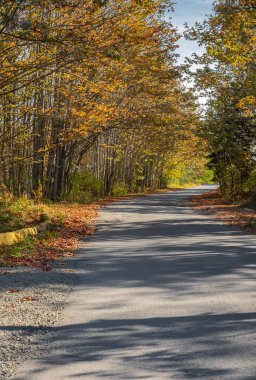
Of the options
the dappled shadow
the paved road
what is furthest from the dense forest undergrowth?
the dappled shadow

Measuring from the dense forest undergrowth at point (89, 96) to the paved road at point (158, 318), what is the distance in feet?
7.97

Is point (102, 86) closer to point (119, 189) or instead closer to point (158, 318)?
point (158, 318)

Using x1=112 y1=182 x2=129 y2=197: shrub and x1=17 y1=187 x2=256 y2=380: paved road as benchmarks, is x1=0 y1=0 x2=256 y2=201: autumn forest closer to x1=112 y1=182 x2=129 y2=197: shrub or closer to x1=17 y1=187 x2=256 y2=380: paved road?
x1=112 y1=182 x2=129 y2=197: shrub

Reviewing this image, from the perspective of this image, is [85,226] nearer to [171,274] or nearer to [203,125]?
[171,274]

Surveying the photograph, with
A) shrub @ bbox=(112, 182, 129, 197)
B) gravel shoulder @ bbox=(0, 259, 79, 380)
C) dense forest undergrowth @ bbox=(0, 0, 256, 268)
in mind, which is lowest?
gravel shoulder @ bbox=(0, 259, 79, 380)

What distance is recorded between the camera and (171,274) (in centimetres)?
892

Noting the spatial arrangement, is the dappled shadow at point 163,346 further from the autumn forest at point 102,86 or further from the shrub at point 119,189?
the shrub at point 119,189

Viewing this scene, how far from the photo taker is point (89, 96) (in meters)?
23.9

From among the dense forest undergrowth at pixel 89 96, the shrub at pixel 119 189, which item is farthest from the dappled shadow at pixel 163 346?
the shrub at pixel 119 189

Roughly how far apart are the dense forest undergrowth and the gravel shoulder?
156 cm

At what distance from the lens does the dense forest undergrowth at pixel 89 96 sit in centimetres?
1308

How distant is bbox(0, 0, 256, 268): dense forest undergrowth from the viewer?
1308cm

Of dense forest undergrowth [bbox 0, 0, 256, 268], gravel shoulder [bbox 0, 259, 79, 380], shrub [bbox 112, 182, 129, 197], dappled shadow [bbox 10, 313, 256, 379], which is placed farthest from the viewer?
shrub [bbox 112, 182, 129, 197]

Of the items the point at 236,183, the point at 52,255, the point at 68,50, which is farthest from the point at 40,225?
the point at 236,183
